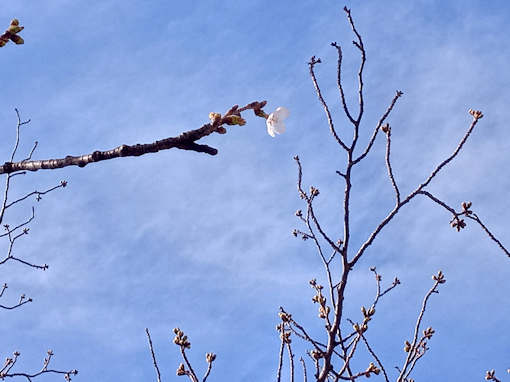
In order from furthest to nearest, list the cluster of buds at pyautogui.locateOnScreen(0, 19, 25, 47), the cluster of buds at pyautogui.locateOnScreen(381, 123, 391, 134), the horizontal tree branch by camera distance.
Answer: the cluster of buds at pyautogui.locateOnScreen(381, 123, 391, 134), the cluster of buds at pyautogui.locateOnScreen(0, 19, 25, 47), the horizontal tree branch

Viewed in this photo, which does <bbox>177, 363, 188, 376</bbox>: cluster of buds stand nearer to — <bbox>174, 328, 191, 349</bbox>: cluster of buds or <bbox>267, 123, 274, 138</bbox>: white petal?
<bbox>174, 328, 191, 349</bbox>: cluster of buds

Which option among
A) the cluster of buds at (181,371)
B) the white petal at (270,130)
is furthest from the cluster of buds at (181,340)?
the white petal at (270,130)

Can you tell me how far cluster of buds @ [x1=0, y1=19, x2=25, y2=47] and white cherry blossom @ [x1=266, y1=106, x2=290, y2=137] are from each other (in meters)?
1.69

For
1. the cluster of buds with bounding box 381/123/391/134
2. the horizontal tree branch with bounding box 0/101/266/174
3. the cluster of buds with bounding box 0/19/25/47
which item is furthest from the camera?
the cluster of buds with bounding box 381/123/391/134

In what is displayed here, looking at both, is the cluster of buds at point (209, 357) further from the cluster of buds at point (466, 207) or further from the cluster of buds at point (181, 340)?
the cluster of buds at point (466, 207)

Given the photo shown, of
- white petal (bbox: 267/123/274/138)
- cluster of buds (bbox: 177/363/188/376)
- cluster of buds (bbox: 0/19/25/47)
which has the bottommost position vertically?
cluster of buds (bbox: 177/363/188/376)

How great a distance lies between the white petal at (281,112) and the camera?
349cm

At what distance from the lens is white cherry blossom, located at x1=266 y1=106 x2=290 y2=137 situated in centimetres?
345

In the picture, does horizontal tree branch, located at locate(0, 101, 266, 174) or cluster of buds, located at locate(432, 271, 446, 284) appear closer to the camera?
horizontal tree branch, located at locate(0, 101, 266, 174)

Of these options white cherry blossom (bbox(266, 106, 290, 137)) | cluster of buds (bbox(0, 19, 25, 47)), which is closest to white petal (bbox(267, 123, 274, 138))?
white cherry blossom (bbox(266, 106, 290, 137))

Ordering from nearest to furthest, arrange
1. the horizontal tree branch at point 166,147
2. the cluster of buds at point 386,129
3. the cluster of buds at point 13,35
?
the horizontal tree branch at point 166,147 → the cluster of buds at point 13,35 → the cluster of buds at point 386,129

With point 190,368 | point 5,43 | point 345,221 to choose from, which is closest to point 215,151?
point 345,221

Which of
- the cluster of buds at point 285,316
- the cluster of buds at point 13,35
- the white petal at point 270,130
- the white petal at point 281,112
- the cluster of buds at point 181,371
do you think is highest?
the cluster of buds at point 13,35

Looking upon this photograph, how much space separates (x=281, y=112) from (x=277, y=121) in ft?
0.25
